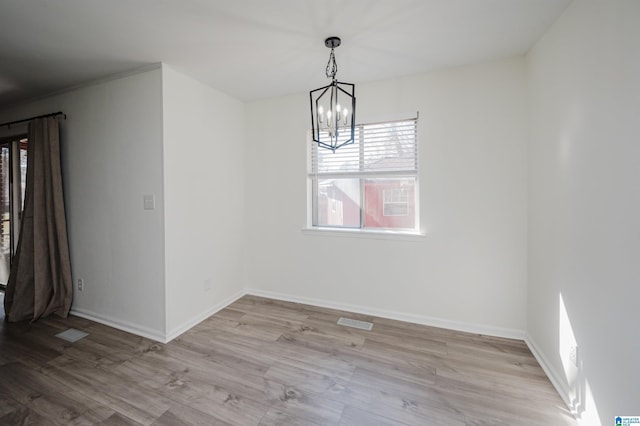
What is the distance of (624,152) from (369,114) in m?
1.95

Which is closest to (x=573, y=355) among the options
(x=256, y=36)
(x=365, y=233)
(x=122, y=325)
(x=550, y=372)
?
(x=550, y=372)

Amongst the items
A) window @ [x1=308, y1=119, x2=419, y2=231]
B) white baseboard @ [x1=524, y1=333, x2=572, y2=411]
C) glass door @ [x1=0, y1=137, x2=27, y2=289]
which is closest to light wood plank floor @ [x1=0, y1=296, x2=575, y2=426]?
white baseboard @ [x1=524, y1=333, x2=572, y2=411]

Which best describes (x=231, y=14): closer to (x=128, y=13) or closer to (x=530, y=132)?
(x=128, y=13)

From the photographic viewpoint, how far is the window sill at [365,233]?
2.67m

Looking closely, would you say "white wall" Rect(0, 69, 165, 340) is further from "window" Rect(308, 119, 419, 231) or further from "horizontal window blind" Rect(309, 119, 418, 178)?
"horizontal window blind" Rect(309, 119, 418, 178)

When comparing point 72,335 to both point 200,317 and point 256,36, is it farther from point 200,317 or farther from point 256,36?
point 256,36

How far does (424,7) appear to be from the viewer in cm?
166

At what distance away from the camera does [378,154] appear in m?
2.86

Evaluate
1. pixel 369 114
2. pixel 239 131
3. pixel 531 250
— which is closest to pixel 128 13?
pixel 239 131

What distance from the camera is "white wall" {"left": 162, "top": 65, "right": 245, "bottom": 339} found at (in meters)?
2.43

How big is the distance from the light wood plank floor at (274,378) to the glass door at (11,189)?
4.84 ft

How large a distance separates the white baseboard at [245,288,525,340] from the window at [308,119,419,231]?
90 centimetres

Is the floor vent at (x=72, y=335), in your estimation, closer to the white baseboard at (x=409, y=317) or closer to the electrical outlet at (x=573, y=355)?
the white baseboard at (x=409, y=317)

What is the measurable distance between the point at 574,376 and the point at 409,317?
50.5 inches
